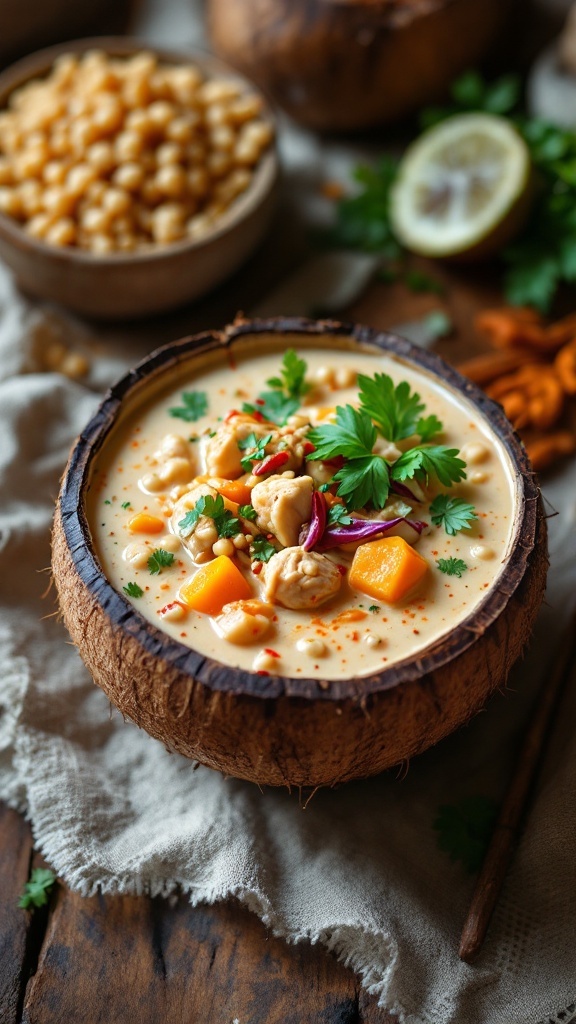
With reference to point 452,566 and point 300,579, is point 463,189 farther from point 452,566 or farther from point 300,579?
point 300,579

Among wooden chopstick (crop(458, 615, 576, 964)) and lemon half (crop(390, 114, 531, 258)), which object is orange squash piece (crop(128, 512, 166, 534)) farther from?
lemon half (crop(390, 114, 531, 258))

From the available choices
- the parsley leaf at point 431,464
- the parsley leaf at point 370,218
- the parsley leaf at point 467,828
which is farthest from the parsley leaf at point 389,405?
the parsley leaf at point 370,218

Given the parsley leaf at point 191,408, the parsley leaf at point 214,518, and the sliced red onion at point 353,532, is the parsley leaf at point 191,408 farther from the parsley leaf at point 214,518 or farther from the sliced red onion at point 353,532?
the sliced red onion at point 353,532

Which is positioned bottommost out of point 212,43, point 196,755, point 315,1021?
point 315,1021

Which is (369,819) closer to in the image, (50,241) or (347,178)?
(50,241)

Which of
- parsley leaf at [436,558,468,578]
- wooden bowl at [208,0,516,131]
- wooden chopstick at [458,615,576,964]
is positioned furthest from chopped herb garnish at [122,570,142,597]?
wooden bowl at [208,0,516,131]

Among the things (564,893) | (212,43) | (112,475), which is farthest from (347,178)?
(564,893)

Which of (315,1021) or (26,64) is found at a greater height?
(26,64)
